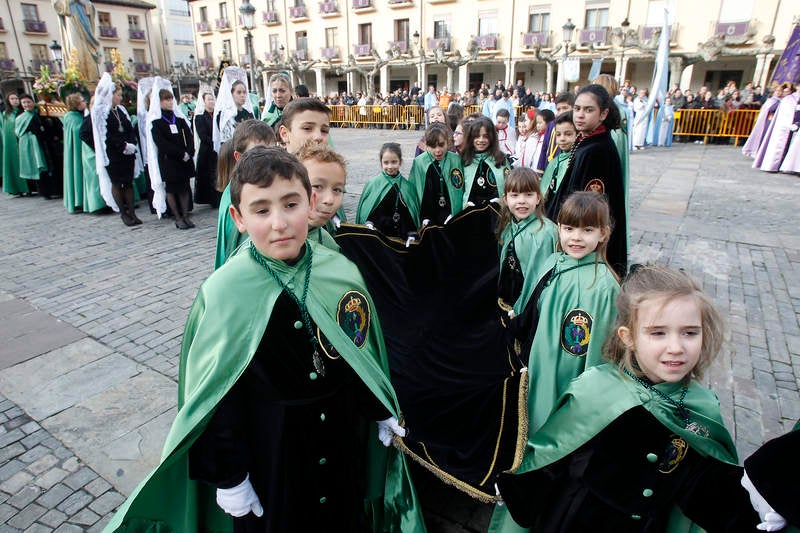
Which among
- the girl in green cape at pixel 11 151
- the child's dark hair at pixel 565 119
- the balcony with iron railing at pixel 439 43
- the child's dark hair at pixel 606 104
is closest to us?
the child's dark hair at pixel 606 104

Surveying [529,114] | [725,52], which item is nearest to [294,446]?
[529,114]

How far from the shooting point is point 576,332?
259cm

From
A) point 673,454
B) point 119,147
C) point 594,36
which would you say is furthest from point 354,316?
point 594,36

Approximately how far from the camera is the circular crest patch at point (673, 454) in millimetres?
1666

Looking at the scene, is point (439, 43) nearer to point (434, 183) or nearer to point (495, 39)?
point (495, 39)

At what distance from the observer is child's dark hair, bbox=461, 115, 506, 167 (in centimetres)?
551

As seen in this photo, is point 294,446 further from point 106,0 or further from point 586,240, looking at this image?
point 106,0

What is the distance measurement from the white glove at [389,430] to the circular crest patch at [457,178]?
12.8 feet

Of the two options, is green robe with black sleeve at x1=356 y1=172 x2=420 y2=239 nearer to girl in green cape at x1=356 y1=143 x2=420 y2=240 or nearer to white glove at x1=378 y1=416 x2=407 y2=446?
girl in green cape at x1=356 y1=143 x2=420 y2=240

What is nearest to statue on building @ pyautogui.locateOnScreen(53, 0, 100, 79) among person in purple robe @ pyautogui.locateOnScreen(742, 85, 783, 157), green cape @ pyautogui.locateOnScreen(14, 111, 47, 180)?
green cape @ pyautogui.locateOnScreen(14, 111, 47, 180)

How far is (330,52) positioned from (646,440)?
43086 mm

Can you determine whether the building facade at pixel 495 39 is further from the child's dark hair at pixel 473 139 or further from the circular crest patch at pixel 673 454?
the circular crest patch at pixel 673 454

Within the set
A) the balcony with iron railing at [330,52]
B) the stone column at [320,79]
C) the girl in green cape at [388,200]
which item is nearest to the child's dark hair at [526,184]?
the girl in green cape at [388,200]

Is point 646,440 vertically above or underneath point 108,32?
underneath
